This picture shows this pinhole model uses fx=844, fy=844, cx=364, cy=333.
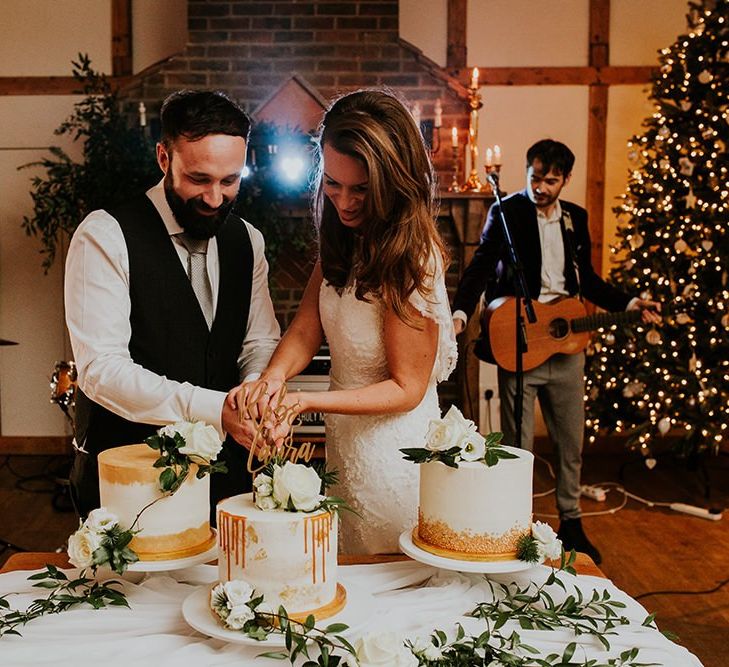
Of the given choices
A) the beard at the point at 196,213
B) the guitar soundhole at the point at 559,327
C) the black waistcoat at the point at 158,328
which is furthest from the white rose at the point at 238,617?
the guitar soundhole at the point at 559,327

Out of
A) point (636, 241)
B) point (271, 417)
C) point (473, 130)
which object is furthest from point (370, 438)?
point (473, 130)

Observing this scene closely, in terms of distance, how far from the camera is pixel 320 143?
1.98 m

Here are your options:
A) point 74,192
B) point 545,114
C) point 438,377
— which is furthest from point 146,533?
point 545,114

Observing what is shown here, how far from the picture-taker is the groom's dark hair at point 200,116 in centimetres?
204

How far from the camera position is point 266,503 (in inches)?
51.6

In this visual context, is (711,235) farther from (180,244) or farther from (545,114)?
(180,244)

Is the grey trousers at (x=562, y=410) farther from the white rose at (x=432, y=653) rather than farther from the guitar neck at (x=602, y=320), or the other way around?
the white rose at (x=432, y=653)

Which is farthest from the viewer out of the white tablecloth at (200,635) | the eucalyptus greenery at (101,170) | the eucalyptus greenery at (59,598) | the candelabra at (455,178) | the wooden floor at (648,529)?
the candelabra at (455,178)

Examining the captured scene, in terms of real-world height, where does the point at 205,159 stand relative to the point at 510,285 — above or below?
above

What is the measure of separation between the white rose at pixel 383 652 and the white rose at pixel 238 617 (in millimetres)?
177

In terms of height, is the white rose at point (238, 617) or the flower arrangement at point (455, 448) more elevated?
the flower arrangement at point (455, 448)

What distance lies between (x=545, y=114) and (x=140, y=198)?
4.18 metres

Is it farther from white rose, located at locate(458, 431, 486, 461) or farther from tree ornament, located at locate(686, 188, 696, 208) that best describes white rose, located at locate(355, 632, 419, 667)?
tree ornament, located at locate(686, 188, 696, 208)

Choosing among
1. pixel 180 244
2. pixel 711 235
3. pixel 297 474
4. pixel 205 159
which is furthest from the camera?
pixel 711 235
